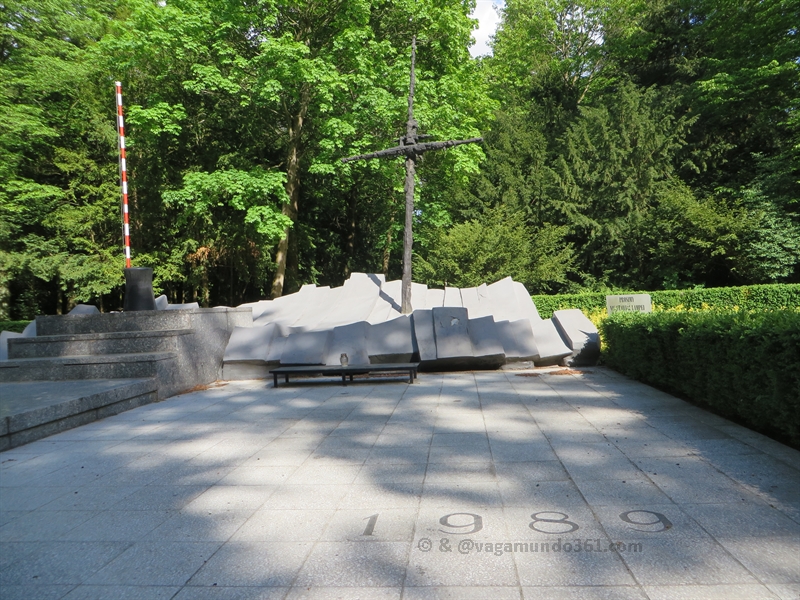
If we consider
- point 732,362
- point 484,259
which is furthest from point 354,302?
point 732,362

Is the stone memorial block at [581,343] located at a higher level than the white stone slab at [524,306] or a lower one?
lower

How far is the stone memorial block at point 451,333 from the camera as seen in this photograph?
32.3ft

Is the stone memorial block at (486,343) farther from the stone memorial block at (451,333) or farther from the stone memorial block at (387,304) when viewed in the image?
the stone memorial block at (387,304)

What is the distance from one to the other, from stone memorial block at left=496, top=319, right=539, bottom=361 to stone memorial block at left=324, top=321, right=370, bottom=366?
2.60m

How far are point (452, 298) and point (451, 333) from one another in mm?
2767

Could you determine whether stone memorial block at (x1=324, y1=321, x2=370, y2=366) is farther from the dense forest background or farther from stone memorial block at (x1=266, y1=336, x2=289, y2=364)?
the dense forest background

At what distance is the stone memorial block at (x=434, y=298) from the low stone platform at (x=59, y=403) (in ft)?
20.9

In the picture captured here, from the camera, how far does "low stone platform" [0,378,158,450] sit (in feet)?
18.9

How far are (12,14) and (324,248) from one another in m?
16.1

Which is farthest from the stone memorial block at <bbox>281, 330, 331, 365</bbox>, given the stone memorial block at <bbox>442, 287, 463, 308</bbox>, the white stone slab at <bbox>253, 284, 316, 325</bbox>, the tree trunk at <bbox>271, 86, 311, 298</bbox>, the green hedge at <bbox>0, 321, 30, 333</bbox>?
the green hedge at <bbox>0, 321, 30, 333</bbox>

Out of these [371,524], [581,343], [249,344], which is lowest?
[371,524]

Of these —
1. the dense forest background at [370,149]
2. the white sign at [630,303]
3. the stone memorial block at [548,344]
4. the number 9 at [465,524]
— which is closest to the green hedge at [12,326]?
the dense forest background at [370,149]

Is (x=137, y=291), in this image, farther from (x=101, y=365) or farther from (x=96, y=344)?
(x=101, y=365)

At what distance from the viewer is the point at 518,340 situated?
10.2m
